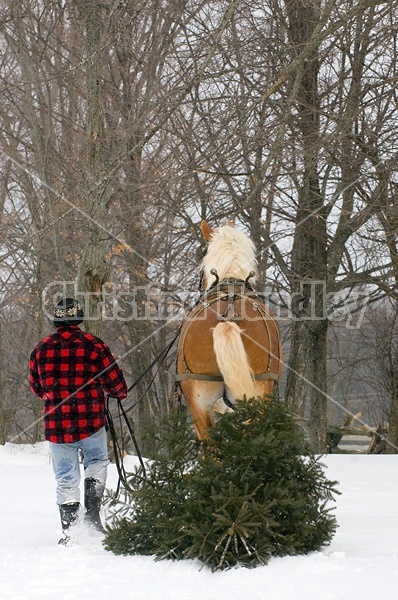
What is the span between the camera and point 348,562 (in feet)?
14.4

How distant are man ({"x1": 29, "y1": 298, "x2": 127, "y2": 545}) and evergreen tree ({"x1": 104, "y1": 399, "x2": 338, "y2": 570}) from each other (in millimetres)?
800

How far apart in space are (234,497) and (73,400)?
1.76 m

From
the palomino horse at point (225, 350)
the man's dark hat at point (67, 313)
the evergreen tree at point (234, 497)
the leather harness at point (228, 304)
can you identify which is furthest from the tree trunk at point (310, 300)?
the evergreen tree at point (234, 497)

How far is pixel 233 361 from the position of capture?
566 centimetres

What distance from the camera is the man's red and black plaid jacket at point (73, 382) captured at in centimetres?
580

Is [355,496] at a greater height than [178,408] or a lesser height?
lesser

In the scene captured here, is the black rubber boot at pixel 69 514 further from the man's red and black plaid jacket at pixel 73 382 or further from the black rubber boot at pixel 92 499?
the man's red and black plaid jacket at pixel 73 382

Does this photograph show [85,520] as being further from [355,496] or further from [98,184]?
[98,184]

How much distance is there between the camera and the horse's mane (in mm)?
6551

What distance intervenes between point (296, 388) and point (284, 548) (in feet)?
34.7

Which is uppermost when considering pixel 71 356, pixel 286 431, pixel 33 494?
pixel 71 356

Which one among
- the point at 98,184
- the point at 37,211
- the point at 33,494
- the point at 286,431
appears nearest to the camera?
the point at 286,431

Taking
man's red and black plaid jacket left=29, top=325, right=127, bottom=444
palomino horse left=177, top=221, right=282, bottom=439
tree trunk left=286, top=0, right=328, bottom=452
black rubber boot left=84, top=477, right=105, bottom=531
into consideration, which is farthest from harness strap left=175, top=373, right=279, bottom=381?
tree trunk left=286, top=0, right=328, bottom=452

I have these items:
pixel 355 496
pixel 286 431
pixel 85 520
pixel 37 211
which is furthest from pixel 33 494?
pixel 37 211
